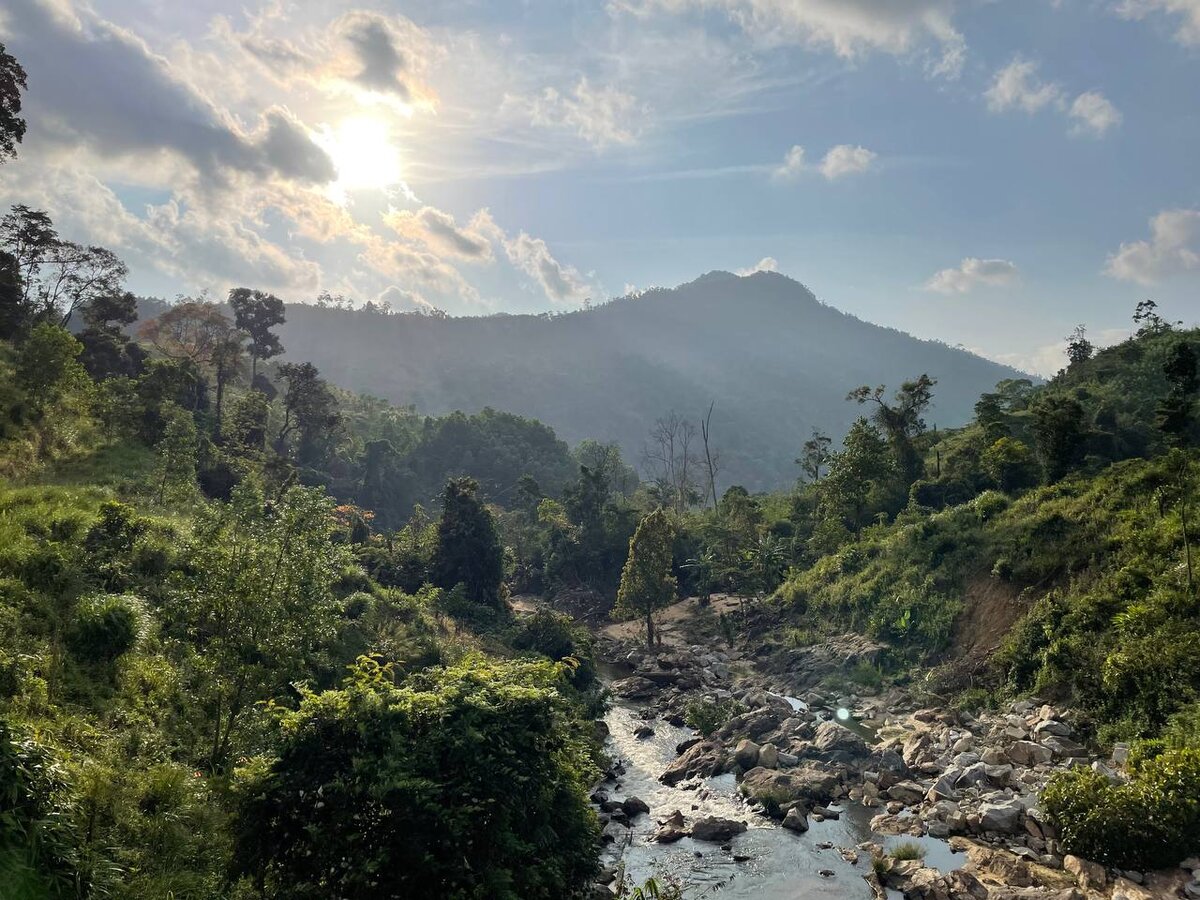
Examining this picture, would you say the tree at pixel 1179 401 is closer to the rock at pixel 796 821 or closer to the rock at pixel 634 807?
the rock at pixel 796 821

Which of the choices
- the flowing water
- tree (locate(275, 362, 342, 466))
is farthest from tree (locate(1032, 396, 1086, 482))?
tree (locate(275, 362, 342, 466))

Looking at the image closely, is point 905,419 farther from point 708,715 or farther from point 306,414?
point 306,414

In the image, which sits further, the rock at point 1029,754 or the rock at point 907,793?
the rock at point 907,793

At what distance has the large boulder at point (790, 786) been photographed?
23156 millimetres

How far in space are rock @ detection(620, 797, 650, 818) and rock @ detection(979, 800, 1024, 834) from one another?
1047cm

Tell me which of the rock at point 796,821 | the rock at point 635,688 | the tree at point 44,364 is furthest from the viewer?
the rock at point 635,688

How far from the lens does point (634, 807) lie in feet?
77.2

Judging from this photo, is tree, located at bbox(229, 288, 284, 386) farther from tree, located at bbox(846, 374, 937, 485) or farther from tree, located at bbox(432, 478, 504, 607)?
tree, located at bbox(846, 374, 937, 485)

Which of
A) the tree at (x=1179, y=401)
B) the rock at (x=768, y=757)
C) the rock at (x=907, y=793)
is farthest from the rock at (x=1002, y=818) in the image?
the tree at (x=1179, y=401)

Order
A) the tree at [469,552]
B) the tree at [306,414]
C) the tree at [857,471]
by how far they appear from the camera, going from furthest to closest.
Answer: the tree at [306,414]
the tree at [857,471]
the tree at [469,552]

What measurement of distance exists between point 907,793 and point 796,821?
165 inches

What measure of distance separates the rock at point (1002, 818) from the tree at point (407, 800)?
12.5 metres

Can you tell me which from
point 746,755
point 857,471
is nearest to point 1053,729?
point 746,755

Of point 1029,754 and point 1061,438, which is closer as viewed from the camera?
point 1029,754
